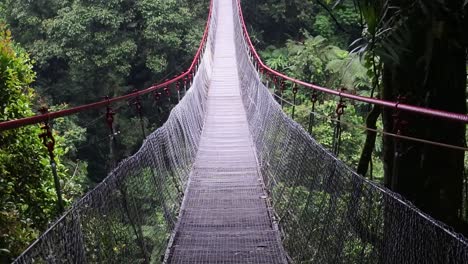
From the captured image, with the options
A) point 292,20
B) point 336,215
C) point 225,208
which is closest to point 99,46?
point 292,20

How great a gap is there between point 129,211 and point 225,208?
105 cm

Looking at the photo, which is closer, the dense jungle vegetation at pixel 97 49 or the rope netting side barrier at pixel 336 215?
the rope netting side barrier at pixel 336 215

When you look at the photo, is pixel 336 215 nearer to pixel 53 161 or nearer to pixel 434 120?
pixel 434 120

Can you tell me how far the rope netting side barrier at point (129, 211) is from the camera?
1084 mm

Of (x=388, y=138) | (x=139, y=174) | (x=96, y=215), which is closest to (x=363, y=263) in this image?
(x=388, y=138)

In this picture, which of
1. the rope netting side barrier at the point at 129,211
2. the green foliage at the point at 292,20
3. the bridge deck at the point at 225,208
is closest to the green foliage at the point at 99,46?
the green foliage at the point at 292,20

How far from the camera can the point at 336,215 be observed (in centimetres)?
152

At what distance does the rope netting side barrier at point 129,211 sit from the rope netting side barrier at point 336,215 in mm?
561

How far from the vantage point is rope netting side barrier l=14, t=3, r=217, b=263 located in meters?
1.08

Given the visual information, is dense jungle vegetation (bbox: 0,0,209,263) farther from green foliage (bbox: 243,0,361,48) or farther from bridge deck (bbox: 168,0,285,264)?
bridge deck (bbox: 168,0,285,264)

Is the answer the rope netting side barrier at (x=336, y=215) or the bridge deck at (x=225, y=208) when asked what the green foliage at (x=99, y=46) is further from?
the rope netting side barrier at (x=336, y=215)

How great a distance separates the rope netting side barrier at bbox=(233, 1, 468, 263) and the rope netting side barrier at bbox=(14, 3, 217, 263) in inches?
22.1

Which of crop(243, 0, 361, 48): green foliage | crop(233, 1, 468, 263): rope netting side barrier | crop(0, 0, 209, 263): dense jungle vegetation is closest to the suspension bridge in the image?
crop(233, 1, 468, 263): rope netting side barrier

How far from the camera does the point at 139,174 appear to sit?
6.08 feet
